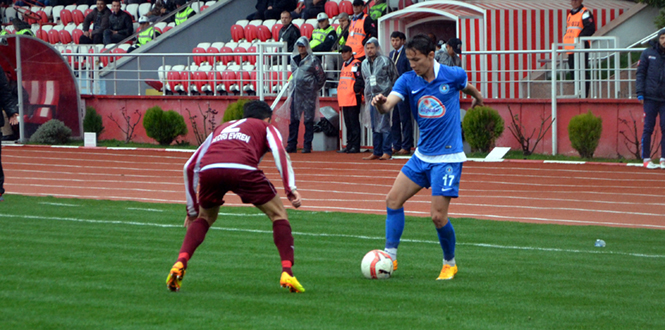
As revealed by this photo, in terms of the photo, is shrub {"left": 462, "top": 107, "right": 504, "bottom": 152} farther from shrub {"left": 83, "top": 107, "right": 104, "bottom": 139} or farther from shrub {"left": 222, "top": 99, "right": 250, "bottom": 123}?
shrub {"left": 83, "top": 107, "right": 104, "bottom": 139}

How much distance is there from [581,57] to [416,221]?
325 inches

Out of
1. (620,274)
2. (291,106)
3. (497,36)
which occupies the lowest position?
(620,274)

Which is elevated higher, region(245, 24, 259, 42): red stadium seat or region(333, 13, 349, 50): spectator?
region(245, 24, 259, 42): red stadium seat

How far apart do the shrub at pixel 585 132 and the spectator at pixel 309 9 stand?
415 inches

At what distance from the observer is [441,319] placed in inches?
238

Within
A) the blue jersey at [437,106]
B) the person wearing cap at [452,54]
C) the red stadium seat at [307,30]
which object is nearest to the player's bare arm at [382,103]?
the blue jersey at [437,106]

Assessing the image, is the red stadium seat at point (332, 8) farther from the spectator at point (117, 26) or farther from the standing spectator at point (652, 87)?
the standing spectator at point (652, 87)

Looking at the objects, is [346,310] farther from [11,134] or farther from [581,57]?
[11,134]

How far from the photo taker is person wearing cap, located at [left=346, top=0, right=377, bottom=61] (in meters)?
19.6

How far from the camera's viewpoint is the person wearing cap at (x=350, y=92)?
18.9m

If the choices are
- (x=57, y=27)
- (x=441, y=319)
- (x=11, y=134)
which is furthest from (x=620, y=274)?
(x=57, y=27)

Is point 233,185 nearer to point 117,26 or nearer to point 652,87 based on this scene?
point 652,87

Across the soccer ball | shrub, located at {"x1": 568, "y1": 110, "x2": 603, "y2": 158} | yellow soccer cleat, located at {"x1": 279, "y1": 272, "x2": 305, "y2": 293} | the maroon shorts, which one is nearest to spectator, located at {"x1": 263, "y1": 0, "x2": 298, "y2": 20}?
shrub, located at {"x1": 568, "y1": 110, "x2": 603, "y2": 158}

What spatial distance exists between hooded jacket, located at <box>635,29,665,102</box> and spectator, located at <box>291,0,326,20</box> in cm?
1214
